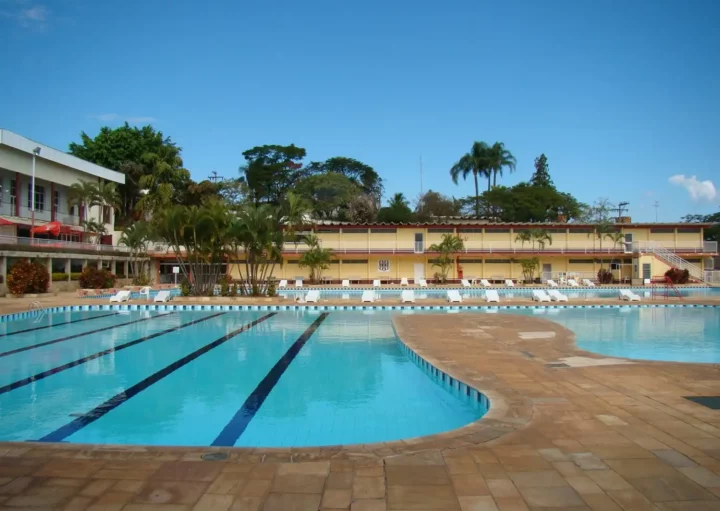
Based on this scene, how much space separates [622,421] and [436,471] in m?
2.16

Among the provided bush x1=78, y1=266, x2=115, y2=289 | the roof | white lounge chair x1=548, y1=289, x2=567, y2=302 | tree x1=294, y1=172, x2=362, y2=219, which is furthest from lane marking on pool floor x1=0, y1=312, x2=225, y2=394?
tree x1=294, y1=172, x2=362, y2=219

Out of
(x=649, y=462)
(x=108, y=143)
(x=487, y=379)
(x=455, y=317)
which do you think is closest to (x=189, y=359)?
(x=487, y=379)

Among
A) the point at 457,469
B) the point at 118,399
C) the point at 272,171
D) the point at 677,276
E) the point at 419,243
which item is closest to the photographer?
the point at 457,469

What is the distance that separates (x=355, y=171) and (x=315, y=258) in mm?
25955

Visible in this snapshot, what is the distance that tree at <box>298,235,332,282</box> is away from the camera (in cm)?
3541

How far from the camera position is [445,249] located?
35781 mm

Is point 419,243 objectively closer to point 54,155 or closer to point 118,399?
point 54,155

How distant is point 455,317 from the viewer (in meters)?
14.4

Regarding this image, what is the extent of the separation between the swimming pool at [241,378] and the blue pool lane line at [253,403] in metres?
0.02

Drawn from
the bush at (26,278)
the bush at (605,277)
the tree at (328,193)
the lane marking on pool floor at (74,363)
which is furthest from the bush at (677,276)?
the bush at (26,278)

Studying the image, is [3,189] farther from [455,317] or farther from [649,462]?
[649,462]

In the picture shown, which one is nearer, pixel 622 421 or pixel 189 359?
pixel 622 421

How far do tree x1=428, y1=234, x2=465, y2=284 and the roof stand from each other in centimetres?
2358

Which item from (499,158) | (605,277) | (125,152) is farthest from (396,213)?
(125,152)
